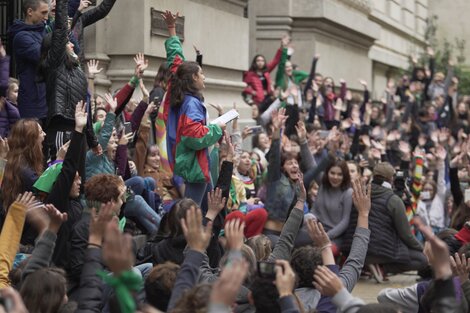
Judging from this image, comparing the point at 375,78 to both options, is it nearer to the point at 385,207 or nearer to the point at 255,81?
the point at 255,81

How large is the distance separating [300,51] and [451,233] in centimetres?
1360

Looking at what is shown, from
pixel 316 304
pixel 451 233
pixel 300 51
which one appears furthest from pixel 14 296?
pixel 300 51

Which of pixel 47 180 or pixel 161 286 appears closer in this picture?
pixel 161 286

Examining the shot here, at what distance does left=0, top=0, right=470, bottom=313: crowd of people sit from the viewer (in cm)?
573

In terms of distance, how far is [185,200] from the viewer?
8188 mm

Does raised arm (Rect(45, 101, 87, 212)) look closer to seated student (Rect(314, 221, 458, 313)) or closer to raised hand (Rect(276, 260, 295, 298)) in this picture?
raised hand (Rect(276, 260, 295, 298))

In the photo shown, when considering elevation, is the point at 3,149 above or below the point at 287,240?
above

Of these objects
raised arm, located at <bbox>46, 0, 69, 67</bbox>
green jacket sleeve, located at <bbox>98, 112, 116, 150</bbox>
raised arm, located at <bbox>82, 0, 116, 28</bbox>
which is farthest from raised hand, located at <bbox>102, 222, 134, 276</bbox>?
raised arm, located at <bbox>82, 0, 116, 28</bbox>

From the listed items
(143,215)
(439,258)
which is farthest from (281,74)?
(439,258)

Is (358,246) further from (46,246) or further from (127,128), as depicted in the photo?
(127,128)

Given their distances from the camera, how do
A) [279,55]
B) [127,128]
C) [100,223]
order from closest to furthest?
[100,223]
[127,128]
[279,55]

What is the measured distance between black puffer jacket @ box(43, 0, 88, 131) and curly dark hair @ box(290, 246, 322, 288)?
3.37 m

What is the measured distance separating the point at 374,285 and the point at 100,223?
25.6ft

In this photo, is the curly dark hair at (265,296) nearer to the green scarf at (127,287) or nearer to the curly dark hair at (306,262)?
the curly dark hair at (306,262)
